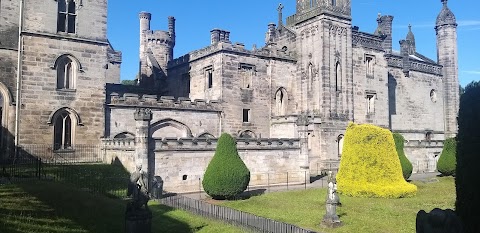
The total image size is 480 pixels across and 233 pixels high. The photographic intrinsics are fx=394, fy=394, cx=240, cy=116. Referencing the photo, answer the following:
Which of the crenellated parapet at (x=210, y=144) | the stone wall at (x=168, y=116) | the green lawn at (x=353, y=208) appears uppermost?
the stone wall at (x=168, y=116)

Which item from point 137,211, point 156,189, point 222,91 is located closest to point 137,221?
point 137,211

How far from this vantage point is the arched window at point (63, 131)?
984 inches

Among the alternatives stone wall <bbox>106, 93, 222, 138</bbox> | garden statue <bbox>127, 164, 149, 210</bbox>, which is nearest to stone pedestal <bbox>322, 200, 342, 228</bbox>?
garden statue <bbox>127, 164, 149, 210</bbox>

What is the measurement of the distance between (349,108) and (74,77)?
22.1 meters

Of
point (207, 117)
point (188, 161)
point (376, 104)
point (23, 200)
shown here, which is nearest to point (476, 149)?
point (23, 200)

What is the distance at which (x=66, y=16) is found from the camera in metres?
25.9

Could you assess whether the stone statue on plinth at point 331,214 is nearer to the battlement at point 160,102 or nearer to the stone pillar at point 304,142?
the stone pillar at point 304,142

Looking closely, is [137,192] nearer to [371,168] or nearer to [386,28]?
[371,168]

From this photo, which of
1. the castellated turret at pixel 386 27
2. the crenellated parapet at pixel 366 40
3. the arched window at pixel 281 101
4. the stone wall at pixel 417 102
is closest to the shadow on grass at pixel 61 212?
the arched window at pixel 281 101

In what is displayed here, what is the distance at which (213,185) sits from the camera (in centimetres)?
1944

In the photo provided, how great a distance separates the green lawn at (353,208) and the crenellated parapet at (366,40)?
1730cm

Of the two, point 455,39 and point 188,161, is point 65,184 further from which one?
point 455,39

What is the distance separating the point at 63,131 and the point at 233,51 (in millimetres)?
14364

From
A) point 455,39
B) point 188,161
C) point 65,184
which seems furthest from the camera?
point 455,39
